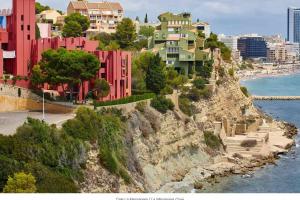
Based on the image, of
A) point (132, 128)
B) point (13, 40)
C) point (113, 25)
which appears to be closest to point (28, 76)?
point (13, 40)

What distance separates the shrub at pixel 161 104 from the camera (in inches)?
1658

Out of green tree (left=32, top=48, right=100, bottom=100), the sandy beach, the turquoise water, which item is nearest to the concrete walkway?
green tree (left=32, top=48, right=100, bottom=100)

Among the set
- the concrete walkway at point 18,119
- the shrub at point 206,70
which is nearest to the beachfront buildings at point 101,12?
the shrub at point 206,70

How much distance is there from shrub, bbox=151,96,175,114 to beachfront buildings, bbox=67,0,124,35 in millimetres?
27585

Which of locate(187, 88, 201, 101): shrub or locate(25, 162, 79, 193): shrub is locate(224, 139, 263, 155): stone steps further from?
locate(25, 162, 79, 193): shrub

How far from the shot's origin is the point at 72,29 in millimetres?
59312

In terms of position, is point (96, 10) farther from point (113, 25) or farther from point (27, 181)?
point (27, 181)

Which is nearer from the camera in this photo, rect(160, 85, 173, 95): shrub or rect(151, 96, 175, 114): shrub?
rect(151, 96, 175, 114): shrub

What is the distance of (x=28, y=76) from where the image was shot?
39.7 m

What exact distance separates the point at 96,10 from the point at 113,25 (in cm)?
263

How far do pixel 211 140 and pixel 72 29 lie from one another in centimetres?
1918

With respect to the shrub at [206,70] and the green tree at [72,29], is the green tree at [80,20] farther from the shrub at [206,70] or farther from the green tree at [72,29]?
the shrub at [206,70]

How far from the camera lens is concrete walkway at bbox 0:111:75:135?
29686mm

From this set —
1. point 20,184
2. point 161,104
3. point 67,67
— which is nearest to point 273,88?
point 161,104
